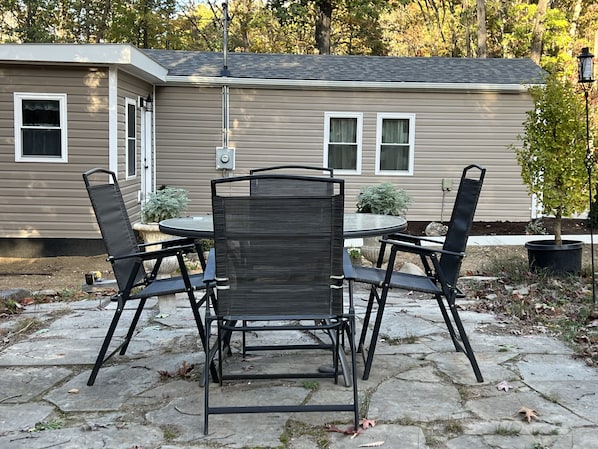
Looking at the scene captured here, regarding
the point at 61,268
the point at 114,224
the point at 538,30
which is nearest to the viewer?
the point at 114,224

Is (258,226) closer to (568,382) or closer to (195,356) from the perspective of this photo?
(195,356)

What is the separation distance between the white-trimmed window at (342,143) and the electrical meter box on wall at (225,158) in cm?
165

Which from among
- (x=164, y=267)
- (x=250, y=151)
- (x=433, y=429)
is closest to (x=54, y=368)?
(x=433, y=429)

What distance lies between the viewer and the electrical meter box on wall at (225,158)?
11102 mm

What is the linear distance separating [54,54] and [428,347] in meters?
6.56

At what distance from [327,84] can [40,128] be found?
480 centimetres

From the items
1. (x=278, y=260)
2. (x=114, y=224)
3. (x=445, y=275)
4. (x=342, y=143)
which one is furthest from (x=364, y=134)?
(x=278, y=260)

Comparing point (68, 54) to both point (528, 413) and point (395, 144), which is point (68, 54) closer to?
point (395, 144)

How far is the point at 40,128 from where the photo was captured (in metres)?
8.73

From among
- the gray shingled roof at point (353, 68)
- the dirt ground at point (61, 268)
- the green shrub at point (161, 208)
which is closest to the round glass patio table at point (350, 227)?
the dirt ground at point (61, 268)

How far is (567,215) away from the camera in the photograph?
636cm

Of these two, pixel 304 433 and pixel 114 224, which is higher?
pixel 114 224

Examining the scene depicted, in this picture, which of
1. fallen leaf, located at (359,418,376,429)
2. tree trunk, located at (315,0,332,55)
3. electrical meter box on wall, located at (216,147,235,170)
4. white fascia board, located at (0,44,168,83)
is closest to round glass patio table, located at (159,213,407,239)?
fallen leaf, located at (359,418,376,429)

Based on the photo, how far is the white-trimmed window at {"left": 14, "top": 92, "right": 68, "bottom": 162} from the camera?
8.63m
